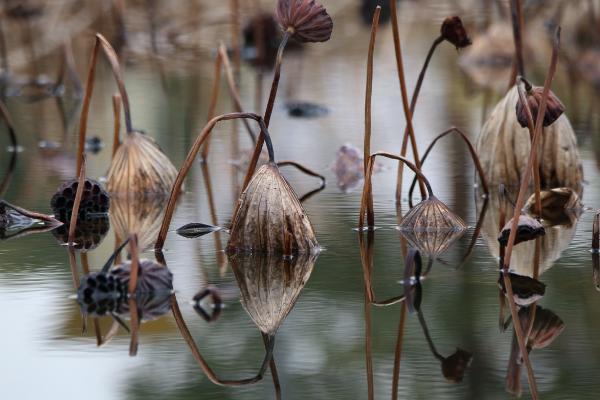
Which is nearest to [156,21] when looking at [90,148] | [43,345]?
[90,148]

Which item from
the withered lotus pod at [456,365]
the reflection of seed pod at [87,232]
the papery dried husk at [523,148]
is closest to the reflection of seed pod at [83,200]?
the reflection of seed pod at [87,232]

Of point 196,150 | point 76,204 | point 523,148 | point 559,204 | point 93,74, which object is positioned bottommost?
point 559,204

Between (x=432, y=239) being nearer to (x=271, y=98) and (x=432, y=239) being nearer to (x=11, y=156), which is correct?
(x=271, y=98)

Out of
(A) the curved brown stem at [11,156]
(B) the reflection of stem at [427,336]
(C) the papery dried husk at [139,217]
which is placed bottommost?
(B) the reflection of stem at [427,336]

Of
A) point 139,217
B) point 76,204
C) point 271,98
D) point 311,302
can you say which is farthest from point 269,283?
point 139,217

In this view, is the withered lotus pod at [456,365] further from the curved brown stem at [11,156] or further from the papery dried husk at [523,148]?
the curved brown stem at [11,156]

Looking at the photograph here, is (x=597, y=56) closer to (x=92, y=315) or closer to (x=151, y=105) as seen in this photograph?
(x=151, y=105)

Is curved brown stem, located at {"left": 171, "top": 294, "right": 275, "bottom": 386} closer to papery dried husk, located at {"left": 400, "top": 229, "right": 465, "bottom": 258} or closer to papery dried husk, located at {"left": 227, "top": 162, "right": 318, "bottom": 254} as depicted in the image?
papery dried husk, located at {"left": 227, "top": 162, "right": 318, "bottom": 254}
